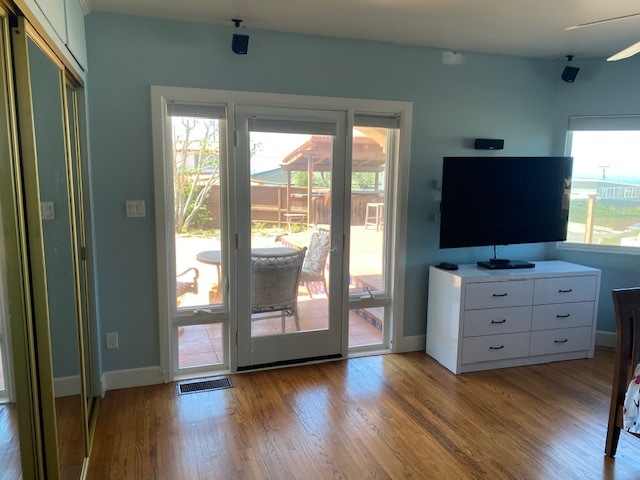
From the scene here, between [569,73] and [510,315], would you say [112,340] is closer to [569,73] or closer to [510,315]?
[510,315]

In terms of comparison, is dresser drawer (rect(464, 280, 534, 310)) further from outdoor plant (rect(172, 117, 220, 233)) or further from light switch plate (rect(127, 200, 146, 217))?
light switch plate (rect(127, 200, 146, 217))

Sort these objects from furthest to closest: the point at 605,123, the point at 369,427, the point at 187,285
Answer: the point at 605,123, the point at 187,285, the point at 369,427

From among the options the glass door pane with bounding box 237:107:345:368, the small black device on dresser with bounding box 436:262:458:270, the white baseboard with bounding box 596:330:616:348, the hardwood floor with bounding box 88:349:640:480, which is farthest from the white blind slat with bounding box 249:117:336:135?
the white baseboard with bounding box 596:330:616:348

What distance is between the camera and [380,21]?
2.88 m

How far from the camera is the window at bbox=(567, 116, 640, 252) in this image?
3814mm

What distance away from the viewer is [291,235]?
132 inches

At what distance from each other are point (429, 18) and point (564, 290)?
2.27m

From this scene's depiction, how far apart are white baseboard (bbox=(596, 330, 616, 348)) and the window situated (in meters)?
0.74

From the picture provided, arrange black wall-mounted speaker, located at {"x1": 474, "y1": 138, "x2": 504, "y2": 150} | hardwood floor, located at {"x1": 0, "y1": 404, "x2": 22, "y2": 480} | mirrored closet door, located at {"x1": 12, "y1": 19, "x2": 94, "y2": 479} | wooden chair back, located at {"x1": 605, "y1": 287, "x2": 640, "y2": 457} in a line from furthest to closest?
black wall-mounted speaker, located at {"x1": 474, "y1": 138, "x2": 504, "y2": 150} → wooden chair back, located at {"x1": 605, "y1": 287, "x2": 640, "y2": 457} → mirrored closet door, located at {"x1": 12, "y1": 19, "x2": 94, "y2": 479} → hardwood floor, located at {"x1": 0, "y1": 404, "x2": 22, "y2": 480}

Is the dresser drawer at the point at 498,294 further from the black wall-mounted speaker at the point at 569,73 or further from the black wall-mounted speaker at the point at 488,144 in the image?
the black wall-mounted speaker at the point at 569,73

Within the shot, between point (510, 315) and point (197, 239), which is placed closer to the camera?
point (197, 239)

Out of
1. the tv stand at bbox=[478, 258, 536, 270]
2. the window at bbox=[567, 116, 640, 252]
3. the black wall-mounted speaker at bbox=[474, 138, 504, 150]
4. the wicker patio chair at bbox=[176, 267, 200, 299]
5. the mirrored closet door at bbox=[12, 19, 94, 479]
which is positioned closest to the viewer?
the mirrored closet door at bbox=[12, 19, 94, 479]

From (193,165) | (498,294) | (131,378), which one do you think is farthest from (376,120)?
(131,378)

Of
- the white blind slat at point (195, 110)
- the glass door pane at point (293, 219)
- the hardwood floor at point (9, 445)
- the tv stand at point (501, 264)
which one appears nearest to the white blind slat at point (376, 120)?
the glass door pane at point (293, 219)
